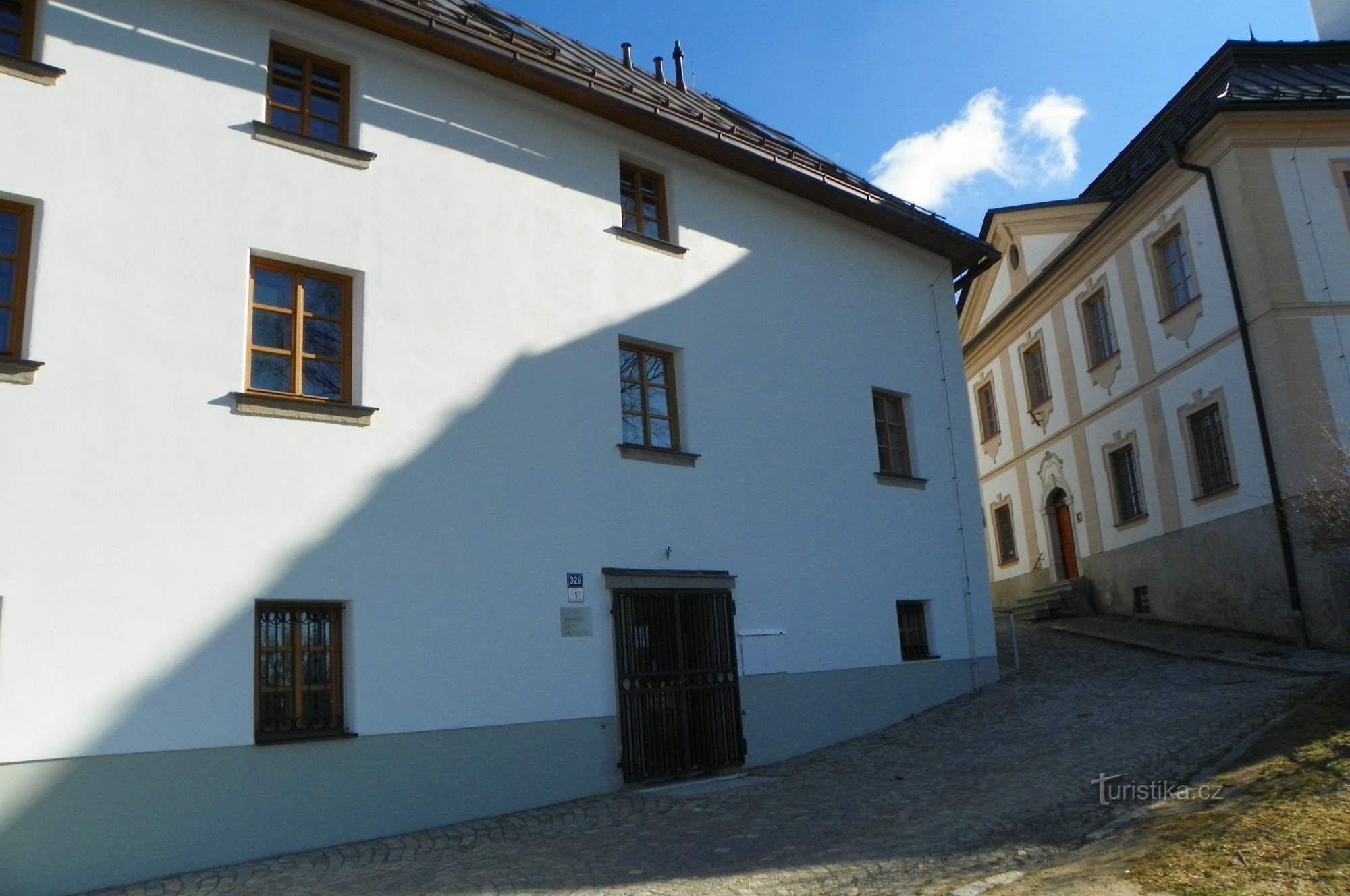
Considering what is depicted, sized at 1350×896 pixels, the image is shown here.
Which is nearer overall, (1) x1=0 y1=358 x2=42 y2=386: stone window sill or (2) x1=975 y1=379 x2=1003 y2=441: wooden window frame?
(1) x1=0 y1=358 x2=42 y2=386: stone window sill

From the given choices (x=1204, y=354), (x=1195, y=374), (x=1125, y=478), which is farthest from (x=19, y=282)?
(x=1125, y=478)

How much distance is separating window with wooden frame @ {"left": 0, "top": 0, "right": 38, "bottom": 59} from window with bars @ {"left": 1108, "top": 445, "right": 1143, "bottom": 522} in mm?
18929

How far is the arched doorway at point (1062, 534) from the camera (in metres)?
24.2

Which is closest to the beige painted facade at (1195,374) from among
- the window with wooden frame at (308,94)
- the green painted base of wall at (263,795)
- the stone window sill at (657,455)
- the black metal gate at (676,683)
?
the black metal gate at (676,683)

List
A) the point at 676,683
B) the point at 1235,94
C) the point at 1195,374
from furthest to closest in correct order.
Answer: the point at 1195,374
the point at 1235,94
the point at 676,683

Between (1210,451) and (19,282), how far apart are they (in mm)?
17575

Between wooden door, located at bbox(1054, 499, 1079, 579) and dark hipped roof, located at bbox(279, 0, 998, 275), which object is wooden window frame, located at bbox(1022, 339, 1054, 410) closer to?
wooden door, located at bbox(1054, 499, 1079, 579)

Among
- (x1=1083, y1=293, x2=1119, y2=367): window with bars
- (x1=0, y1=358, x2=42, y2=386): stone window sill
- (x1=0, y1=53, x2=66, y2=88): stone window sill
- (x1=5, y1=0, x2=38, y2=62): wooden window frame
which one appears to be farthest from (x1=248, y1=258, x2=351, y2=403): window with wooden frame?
(x1=1083, y1=293, x2=1119, y2=367): window with bars

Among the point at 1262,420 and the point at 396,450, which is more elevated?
the point at 1262,420

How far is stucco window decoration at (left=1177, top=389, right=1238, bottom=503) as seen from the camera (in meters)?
18.1

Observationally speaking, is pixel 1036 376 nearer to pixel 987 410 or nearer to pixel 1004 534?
pixel 987 410

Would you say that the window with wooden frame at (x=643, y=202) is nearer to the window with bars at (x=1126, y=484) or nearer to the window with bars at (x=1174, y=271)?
the window with bars at (x=1174, y=271)

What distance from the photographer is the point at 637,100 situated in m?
13.0

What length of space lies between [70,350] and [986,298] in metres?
23.1
